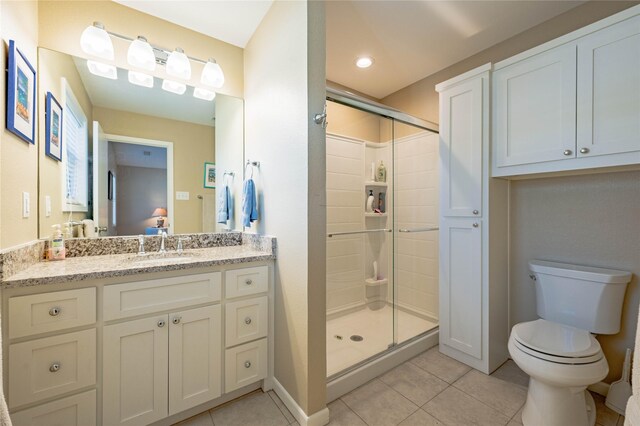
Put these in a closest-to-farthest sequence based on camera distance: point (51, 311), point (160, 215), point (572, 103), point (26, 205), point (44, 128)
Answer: point (51, 311) < point (26, 205) < point (44, 128) < point (572, 103) < point (160, 215)

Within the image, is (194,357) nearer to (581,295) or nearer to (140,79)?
(140,79)

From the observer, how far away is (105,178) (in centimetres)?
178

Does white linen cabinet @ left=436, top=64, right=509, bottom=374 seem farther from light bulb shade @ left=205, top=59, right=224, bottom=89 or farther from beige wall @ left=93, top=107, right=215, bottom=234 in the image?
beige wall @ left=93, top=107, right=215, bottom=234

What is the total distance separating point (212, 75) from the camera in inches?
79.7

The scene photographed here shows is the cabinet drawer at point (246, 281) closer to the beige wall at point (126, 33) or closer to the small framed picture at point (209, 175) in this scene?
the small framed picture at point (209, 175)

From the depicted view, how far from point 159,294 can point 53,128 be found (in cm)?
110

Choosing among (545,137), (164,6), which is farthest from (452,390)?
(164,6)

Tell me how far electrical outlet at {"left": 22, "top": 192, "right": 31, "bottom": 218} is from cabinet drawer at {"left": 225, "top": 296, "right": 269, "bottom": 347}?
1.05 metres

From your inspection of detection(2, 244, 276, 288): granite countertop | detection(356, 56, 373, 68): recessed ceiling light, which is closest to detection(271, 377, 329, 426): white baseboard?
detection(2, 244, 276, 288): granite countertop

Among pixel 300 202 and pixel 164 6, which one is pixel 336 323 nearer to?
pixel 300 202

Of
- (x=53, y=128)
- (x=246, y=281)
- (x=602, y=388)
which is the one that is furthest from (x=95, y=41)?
(x=602, y=388)

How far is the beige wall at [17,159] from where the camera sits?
114 cm

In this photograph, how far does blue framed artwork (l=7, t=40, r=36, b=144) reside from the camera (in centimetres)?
118

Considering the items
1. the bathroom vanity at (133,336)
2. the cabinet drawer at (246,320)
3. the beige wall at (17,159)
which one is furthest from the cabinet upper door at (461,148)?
the beige wall at (17,159)
